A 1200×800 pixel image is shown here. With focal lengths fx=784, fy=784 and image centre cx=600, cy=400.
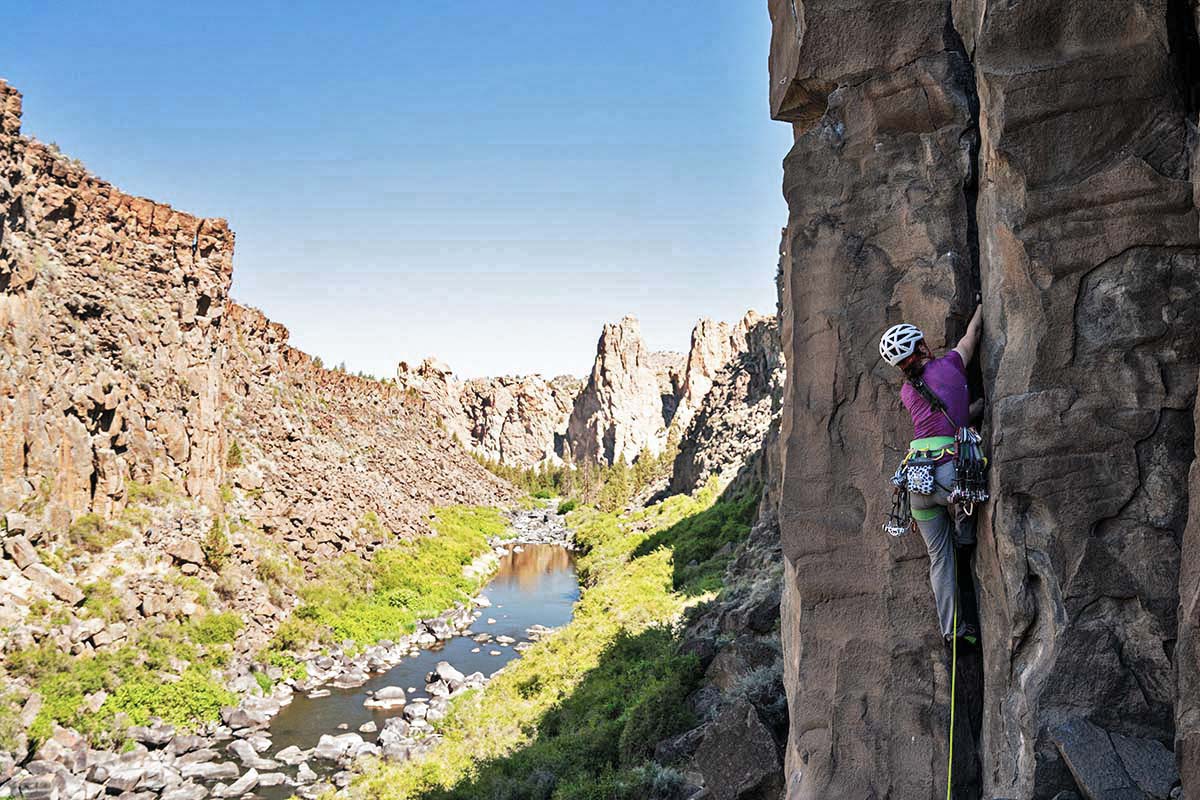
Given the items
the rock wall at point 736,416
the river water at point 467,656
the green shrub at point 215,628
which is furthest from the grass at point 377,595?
the rock wall at point 736,416

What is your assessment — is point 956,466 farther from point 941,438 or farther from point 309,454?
point 309,454

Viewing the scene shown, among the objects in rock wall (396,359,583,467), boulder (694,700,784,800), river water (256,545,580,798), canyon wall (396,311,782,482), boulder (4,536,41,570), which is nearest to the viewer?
boulder (694,700,784,800)

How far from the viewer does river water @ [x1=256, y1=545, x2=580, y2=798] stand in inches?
866

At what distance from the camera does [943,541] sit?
643 centimetres

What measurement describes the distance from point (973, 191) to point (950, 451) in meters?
2.31

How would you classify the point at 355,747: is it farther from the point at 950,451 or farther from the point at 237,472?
the point at 950,451

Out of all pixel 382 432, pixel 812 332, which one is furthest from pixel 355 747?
pixel 382 432

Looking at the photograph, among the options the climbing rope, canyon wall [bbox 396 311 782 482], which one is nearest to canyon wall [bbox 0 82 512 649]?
the climbing rope

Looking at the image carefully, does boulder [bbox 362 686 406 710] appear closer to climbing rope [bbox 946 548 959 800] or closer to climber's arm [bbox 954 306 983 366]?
climbing rope [bbox 946 548 959 800]

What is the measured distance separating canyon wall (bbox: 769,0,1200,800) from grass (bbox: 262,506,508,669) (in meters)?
23.4

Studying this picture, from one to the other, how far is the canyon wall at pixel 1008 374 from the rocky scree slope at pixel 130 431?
20633 mm

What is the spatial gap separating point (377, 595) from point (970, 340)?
3128 centimetres

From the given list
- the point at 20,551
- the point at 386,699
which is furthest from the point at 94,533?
the point at 386,699

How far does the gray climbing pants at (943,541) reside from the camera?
6402 millimetres
